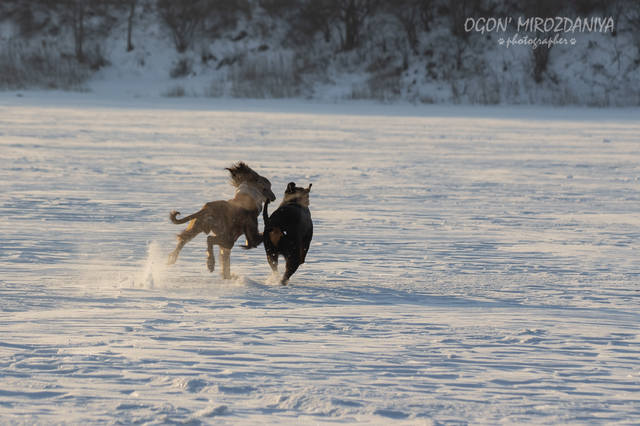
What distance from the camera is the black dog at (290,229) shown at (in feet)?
22.3

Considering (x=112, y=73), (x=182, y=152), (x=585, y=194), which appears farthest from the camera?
(x=112, y=73)

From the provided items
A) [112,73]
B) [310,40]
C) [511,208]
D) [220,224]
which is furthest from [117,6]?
[220,224]

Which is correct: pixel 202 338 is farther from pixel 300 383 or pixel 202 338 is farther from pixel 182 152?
pixel 182 152

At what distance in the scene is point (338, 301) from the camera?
21.5ft

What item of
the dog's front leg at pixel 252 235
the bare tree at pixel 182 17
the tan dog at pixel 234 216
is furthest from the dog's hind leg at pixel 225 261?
the bare tree at pixel 182 17

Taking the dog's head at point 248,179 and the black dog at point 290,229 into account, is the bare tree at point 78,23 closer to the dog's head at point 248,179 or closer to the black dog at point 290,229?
the dog's head at point 248,179

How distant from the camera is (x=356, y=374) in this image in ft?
15.8

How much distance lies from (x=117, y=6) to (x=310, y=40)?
11417mm

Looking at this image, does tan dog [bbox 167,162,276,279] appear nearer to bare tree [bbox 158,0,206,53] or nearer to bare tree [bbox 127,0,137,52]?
bare tree [bbox 158,0,206,53]

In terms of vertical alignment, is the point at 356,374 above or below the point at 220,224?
below

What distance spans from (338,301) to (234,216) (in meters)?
0.96

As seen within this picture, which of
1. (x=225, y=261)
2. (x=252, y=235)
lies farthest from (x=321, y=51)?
(x=252, y=235)

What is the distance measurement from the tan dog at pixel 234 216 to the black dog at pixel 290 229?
0.10 m

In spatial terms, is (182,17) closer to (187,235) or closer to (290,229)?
(187,235)
